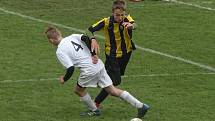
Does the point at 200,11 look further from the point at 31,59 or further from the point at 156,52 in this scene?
the point at 31,59

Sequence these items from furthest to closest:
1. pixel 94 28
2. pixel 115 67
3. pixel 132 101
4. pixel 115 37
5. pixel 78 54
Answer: pixel 115 37, pixel 115 67, pixel 94 28, pixel 132 101, pixel 78 54

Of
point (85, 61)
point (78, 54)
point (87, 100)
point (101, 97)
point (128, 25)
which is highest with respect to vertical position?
point (128, 25)

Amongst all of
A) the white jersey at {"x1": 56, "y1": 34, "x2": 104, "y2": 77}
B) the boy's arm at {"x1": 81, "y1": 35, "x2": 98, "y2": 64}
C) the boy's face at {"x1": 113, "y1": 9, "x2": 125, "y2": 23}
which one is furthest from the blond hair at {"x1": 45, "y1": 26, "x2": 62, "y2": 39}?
the boy's face at {"x1": 113, "y1": 9, "x2": 125, "y2": 23}

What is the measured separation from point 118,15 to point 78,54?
2.79 feet

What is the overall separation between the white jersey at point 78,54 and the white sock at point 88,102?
1.39 ft

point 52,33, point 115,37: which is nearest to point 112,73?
point 115,37

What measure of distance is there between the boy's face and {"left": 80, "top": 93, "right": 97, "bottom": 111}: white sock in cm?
116

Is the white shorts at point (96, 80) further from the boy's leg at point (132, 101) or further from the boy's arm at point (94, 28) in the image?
the boy's arm at point (94, 28)

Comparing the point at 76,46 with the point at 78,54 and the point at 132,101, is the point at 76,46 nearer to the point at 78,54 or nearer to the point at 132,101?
the point at 78,54

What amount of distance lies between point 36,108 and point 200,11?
36.3 feet

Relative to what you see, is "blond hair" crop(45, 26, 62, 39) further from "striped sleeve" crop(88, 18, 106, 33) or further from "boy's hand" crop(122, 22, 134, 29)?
"boy's hand" crop(122, 22, 134, 29)

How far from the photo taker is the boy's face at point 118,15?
394 inches

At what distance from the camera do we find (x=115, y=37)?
1059 cm

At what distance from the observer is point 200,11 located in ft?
68.4
